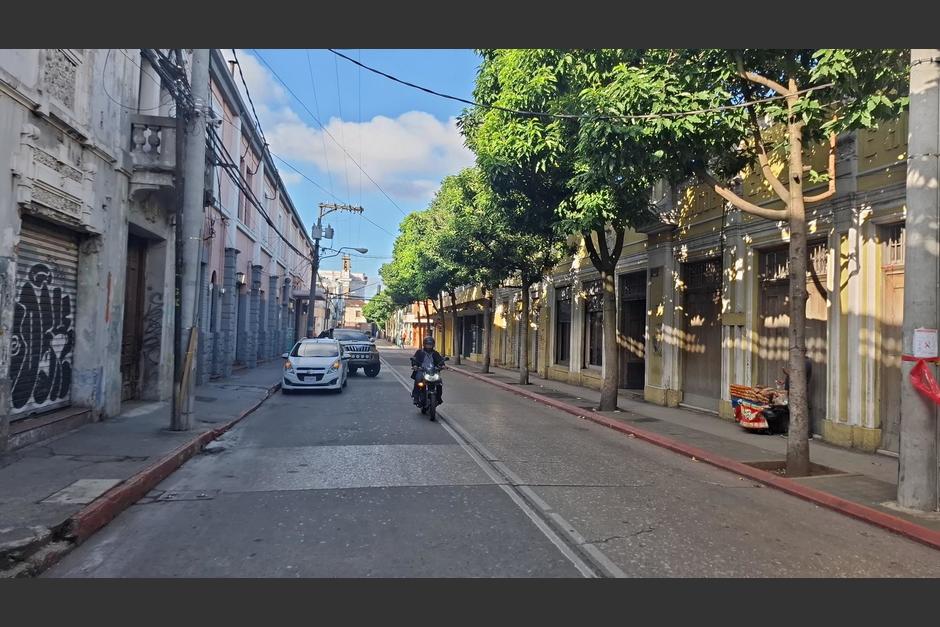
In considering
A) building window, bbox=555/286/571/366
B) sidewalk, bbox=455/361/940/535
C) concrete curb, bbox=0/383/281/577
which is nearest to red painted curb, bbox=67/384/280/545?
concrete curb, bbox=0/383/281/577

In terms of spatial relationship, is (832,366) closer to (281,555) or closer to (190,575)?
(281,555)

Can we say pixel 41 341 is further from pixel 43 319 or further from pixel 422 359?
pixel 422 359

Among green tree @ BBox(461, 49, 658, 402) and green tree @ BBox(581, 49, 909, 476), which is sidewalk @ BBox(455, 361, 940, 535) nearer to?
green tree @ BBox(581, 49, 909, 476)

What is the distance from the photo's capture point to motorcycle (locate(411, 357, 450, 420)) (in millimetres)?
12852

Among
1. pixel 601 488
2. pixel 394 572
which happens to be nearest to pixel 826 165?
pixel 601 488

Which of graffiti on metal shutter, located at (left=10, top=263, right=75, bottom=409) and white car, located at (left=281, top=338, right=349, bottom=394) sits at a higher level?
graffiti on metal shutter, located at (left=10, top=263, right=75, bottom=409)

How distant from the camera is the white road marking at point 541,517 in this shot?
4820 mm

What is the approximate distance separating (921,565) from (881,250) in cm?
620

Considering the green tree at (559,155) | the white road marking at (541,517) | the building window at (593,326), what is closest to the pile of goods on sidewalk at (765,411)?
the green tree at (559,155)

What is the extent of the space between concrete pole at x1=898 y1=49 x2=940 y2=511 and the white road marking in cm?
393

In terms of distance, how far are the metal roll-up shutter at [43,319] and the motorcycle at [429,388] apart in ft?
20.1

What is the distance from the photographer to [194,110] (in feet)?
34.9

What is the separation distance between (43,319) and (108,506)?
4929 mm

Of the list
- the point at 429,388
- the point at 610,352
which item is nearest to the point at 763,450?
the point at 610,352
